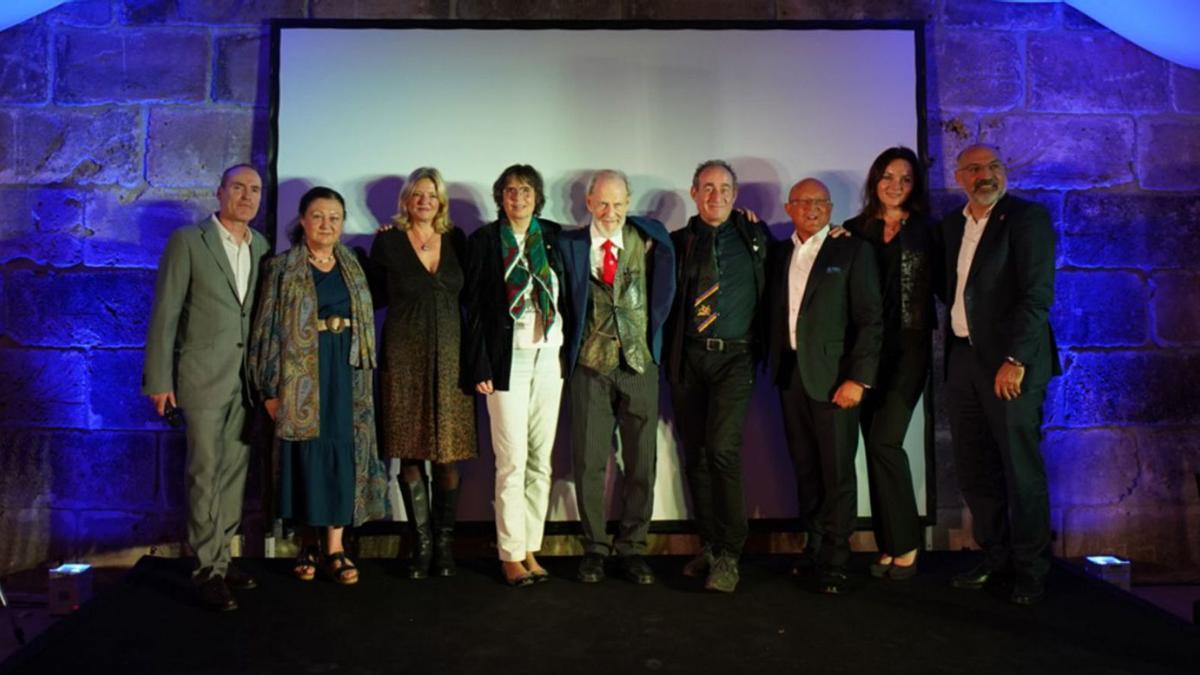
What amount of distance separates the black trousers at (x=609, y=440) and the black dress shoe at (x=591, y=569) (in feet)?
0.11

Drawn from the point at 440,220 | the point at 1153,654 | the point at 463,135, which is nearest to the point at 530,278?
the point at 440,220

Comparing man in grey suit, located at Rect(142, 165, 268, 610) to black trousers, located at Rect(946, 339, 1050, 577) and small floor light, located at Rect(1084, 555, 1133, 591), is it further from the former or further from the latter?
small floor light, located at Rect(1084, 555, 1133, 591)

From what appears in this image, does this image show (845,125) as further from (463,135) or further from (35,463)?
(35,463)

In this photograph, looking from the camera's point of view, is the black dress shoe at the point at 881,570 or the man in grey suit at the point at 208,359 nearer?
the man in grey suit at the point at 208,359

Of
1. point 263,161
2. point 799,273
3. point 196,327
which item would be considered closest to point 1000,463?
point 799,273

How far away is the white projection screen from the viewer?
4.81m

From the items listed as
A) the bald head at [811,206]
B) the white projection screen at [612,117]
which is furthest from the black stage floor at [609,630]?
the bald head at [811,206]

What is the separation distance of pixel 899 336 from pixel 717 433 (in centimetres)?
93

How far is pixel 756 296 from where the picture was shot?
13.7 feet

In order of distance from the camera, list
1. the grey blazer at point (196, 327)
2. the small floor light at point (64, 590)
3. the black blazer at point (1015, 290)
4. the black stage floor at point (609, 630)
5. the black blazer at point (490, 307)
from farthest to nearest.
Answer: the small floor light at point (64, 590)
the black blazer at point (490, 307)
the grey blazer at point (196, 327)
the black blazer at point (1015, 290)
the black stage floor at point (609, 630)

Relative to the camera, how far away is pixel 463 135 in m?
4.82

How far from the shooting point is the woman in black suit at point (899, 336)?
13.5ft

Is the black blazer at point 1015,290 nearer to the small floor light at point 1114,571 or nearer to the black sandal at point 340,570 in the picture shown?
the small floor light at point 1114,571

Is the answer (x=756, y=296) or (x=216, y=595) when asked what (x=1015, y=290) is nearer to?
(x=756, y=296)
